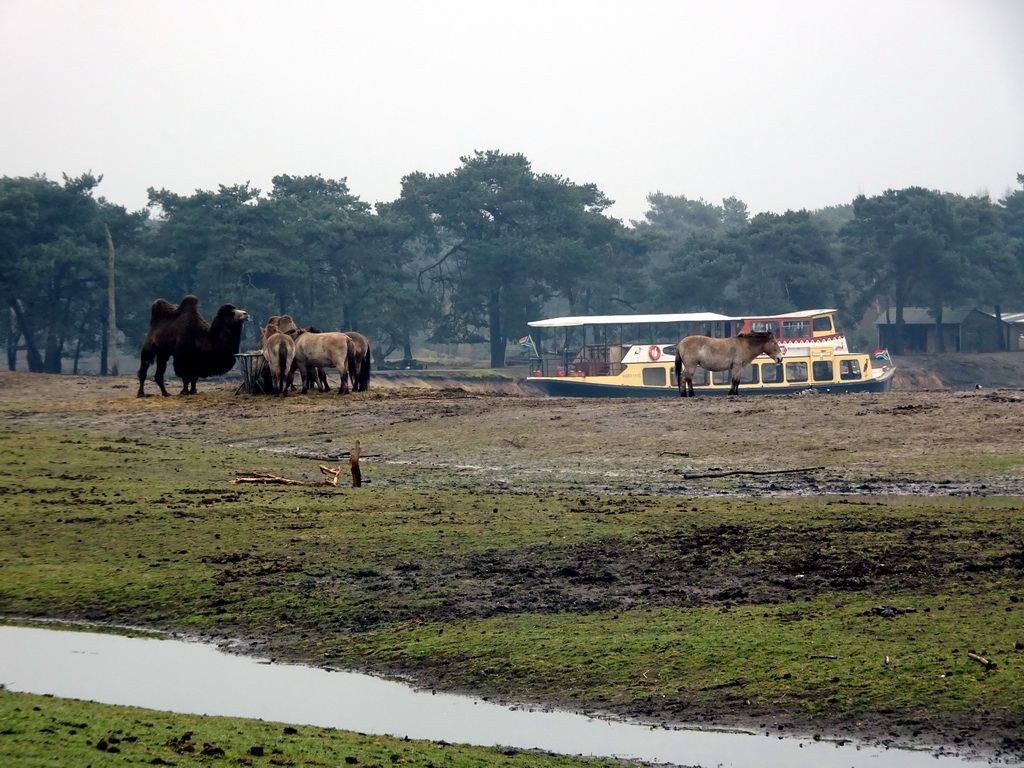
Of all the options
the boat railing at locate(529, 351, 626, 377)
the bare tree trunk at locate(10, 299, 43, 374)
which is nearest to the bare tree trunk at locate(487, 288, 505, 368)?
the boat railing at locate(529, 351, 626, 377)

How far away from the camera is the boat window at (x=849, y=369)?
4922 cm

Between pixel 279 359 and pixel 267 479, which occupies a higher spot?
pixel 279 359

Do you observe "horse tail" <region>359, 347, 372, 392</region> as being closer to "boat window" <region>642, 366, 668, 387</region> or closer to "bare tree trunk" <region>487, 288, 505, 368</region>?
"boat window" <region>642, 366, 668, 387</region>

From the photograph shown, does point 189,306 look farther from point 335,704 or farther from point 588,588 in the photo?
point 335,704

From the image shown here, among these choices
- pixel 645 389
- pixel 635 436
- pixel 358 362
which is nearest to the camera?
pixel 635 436

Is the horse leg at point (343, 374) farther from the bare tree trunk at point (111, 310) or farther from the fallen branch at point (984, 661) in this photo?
the bare tree trunk at point (111, 310)

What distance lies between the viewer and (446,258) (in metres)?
77.6

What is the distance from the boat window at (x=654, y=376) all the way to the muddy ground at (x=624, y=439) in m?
17.2

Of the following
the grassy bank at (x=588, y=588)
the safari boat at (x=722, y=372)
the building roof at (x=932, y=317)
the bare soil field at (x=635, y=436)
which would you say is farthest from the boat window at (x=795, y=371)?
the building roof at (x=932, y=317)

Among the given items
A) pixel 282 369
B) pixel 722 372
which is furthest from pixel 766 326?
pixel 282 369

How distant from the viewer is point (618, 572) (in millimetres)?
11859

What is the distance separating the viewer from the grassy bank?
870 centimetres

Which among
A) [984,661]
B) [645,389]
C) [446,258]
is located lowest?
[984,661]

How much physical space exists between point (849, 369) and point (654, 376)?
24.7ft
